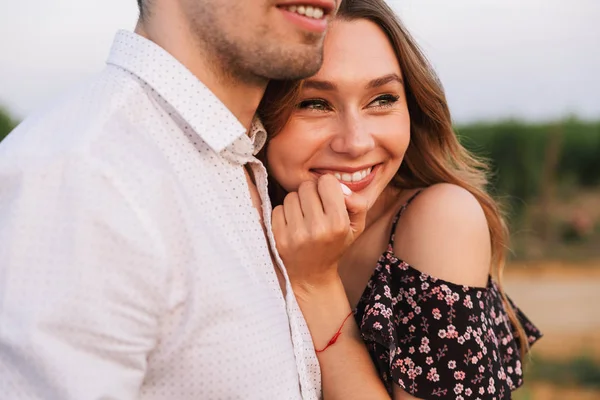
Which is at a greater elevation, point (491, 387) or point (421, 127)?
point (421, 127)

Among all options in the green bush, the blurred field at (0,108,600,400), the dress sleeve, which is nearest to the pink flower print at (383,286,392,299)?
the dress sleeve

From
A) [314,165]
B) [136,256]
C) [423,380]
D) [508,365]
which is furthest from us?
[508,365]

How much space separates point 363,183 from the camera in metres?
2.64

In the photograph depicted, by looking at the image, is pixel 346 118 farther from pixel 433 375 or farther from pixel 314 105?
pixel 433 375

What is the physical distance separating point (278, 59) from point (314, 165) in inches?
22.6

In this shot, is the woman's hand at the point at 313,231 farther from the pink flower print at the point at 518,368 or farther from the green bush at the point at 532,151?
the green bush at the point at 532,151

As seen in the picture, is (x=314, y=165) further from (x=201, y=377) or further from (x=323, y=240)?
(x=201, y=377)

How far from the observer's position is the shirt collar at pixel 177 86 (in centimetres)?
192

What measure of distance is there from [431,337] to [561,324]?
798cm

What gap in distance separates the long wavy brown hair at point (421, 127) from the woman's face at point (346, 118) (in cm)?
5

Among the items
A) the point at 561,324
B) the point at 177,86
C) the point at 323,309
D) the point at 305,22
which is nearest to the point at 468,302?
the point at 323,309

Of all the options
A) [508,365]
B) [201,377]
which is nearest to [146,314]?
[201,377]

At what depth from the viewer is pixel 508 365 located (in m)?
2.87

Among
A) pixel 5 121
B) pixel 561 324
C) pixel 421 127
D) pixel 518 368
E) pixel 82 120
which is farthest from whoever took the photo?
pixel 5 121
